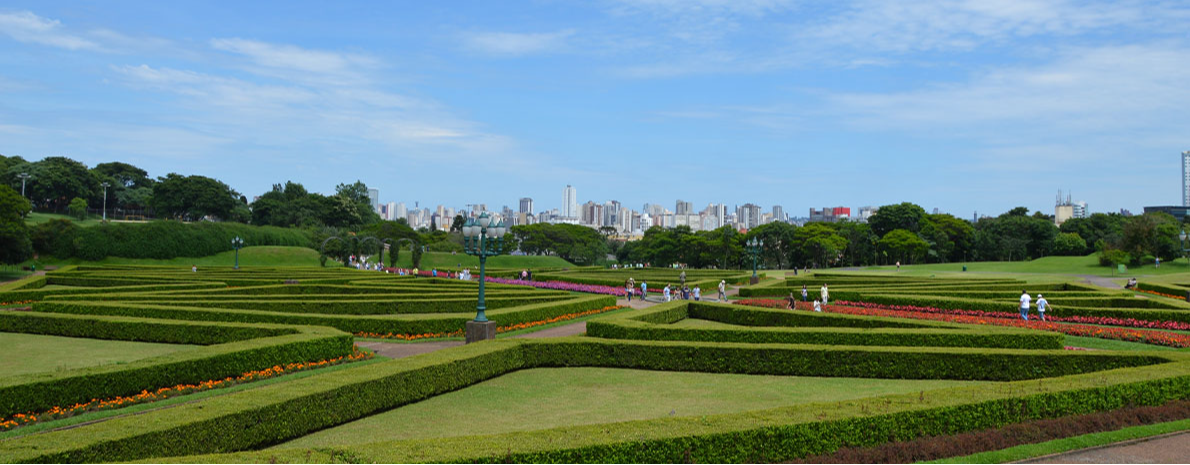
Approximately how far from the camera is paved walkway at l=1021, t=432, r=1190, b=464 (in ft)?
26.9

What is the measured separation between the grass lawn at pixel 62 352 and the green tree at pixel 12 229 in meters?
34.2

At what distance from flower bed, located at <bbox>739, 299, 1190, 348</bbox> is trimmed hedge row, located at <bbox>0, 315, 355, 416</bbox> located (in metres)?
15.9

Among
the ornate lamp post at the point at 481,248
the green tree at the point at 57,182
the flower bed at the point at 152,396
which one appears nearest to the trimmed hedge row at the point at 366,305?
the ornate lamp post at the point at 481,248

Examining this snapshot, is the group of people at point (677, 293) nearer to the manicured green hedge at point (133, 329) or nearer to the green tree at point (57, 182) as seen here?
the manicured green hedge at point (133, 329)

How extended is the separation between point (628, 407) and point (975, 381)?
726cm

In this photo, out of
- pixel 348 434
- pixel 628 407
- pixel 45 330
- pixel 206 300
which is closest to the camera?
pixel 348 434

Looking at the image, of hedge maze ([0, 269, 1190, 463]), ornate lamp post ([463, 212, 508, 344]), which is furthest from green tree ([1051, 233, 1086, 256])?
ornate lamp post ([463, 212, 508, 344])

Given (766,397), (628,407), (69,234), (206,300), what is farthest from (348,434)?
(69,234)

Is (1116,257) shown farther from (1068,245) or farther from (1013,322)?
(1013,322)

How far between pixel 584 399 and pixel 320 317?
1133 cm

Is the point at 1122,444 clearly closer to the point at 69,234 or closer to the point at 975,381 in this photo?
the point at 975,381

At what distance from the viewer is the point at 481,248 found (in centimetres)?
1978

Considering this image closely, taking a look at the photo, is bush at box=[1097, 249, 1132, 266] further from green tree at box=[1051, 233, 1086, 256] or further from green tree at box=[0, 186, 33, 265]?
green tree at box=[0, 186, 33, 265]

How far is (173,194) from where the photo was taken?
97.2m
